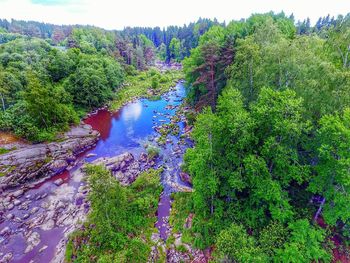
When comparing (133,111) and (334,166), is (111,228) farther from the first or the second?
(133,111)

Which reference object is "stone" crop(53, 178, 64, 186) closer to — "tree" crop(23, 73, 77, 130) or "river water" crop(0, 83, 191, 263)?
"river water" crop(0, 83, 191, 263)

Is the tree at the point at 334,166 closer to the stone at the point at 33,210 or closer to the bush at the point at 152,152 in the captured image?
the bush at the point at 152,152

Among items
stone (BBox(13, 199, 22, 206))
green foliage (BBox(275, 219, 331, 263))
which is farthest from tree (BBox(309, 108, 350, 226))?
stone (BBox(13, 199, 22, 206))

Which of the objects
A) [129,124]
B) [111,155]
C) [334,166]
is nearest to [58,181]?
[111,155]

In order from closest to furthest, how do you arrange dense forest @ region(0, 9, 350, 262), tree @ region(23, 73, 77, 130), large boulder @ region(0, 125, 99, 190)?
dense forest @ region(0, 9, 350, 262), large boulder @ region(0, 125, 99, 190), tree @ region(23, 73, 77, 130)

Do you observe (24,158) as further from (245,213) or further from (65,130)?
(245,213)
